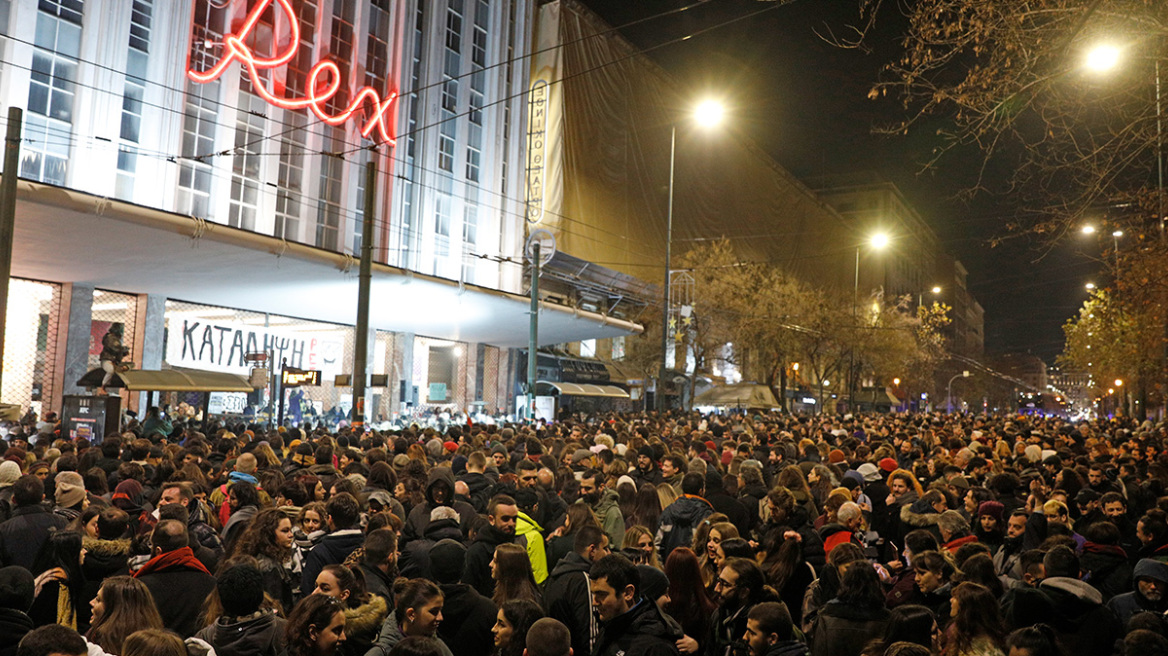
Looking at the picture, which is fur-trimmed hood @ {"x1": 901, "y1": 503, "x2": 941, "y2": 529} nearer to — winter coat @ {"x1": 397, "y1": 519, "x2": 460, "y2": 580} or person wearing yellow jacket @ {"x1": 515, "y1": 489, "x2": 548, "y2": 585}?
person wearing yellow jacket @ {"x1": 515, "y1": 489, "x2": 548, "y2": 585}

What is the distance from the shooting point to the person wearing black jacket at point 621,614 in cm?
439

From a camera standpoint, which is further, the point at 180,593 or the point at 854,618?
the point at 180,593

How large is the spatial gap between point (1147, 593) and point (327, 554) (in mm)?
5144

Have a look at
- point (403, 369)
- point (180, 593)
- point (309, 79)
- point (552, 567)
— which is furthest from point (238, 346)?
point (180, 593)

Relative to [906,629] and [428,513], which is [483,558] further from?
[906,629]

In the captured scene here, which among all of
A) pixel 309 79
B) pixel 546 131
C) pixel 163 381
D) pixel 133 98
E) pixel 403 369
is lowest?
pixel 163 381

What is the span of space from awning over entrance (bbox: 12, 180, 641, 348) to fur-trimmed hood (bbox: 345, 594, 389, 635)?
611 inches

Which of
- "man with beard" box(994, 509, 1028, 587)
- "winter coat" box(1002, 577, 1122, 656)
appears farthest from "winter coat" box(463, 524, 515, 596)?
"man with beard" box(994, 509, 1028, 587)

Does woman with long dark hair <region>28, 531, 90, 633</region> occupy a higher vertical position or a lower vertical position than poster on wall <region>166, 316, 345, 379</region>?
lower

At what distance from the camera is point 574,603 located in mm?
4934

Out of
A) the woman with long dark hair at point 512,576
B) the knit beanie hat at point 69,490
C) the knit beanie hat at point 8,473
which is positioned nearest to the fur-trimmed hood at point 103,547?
the knit beanie hat at point 69,490

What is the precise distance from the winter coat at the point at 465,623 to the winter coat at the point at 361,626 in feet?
1.12

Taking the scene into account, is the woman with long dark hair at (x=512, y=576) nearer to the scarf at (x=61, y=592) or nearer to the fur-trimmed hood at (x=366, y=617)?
the fur-trimmed hood at (x=366, y=617)

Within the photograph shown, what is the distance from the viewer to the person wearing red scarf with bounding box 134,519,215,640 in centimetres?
480
